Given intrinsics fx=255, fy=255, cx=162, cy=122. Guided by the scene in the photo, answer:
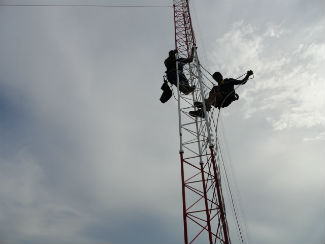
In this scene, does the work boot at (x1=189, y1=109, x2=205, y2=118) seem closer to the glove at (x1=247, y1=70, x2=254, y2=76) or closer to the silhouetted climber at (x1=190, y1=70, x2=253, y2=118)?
the silhouetted climber at (x1=190, y1=70, x2=253, y2=118)

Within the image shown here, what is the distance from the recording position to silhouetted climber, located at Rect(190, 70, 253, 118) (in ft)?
60.1

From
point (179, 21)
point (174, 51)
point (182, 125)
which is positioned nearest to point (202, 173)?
point (182, 125)

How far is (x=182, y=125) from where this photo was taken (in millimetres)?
17969

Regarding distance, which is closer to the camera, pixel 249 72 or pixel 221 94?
pixel 249 72

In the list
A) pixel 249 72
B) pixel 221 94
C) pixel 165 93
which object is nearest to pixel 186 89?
pixel 165 93

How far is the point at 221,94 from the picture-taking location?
1853cm

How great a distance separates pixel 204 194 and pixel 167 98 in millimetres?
8929

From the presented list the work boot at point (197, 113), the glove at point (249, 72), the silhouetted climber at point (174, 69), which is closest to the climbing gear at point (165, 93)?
the silhouetted climber at point (174, 69)

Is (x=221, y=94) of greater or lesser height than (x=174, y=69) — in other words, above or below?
below

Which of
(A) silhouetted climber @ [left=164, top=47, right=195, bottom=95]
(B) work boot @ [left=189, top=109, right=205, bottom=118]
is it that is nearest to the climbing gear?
(A) silhouetted climber @ [left=164, top=47, right=195, bottom=95]

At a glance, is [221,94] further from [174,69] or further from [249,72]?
[174,69]

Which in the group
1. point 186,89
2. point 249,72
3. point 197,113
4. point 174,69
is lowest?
point 197,113

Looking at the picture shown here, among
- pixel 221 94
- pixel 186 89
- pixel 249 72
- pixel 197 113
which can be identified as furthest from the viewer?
pixel 186 89

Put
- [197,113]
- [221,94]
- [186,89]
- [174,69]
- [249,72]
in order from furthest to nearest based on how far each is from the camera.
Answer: [174,69]
[186,89]
[197,113]
[221,94]
[249,72]
